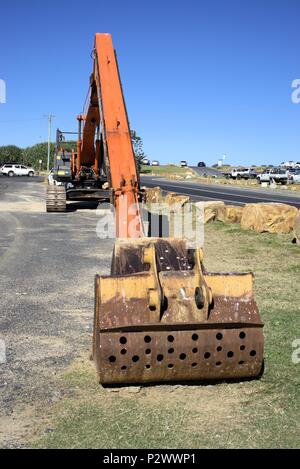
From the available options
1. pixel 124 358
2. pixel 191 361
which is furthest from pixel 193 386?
pixel 124 358

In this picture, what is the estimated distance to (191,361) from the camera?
4.20 meters

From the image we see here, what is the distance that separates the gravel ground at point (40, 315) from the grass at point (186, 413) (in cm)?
19

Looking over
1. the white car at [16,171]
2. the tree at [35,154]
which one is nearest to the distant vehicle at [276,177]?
the white car at [16,171]

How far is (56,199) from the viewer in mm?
19438

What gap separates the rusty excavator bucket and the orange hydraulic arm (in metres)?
2.40

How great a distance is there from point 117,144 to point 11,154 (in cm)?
12372

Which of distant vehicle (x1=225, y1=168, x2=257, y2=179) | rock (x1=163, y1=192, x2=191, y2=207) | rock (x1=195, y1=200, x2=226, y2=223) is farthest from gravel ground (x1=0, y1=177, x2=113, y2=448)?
distant vehicle (x1=225, y1=168, x2=257, y2=179)

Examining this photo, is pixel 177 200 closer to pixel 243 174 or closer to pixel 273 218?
pixel 273 218

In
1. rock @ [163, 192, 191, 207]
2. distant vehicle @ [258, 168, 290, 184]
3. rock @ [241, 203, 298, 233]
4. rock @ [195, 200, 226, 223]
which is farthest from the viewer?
distant vehicle @ [258, 168, 290, 184]

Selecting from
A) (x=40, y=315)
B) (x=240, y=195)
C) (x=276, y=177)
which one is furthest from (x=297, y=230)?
(x=276, y=177)

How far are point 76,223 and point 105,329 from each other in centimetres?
→ 1248

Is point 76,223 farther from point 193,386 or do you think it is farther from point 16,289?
point 193,386

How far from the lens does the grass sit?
352 centimetres

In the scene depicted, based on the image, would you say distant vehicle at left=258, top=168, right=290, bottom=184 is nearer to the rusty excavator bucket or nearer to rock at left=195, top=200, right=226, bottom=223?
rock at left=195, top=200, right=226, bottom=223
